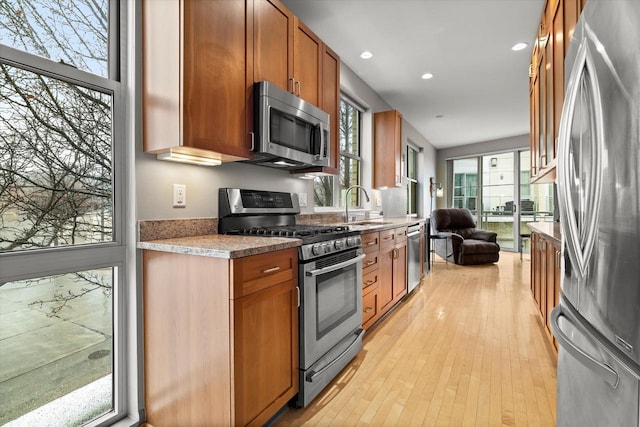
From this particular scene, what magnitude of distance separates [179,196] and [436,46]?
9.73ft

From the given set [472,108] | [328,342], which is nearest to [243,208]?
[328,342]

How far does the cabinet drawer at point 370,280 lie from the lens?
2.51 metres

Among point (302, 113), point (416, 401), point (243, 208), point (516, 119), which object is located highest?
point (516, 119)

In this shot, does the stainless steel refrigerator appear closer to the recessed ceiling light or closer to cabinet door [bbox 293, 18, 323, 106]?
cabinet door [bbox 293, 18, 323, 106]

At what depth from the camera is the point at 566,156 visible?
1031 mm

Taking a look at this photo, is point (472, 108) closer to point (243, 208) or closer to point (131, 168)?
point (243, 208)

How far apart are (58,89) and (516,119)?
672 centimetres

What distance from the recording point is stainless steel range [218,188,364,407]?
1692 millimetres

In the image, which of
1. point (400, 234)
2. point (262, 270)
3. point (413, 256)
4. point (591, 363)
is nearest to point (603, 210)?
point (591, 363)

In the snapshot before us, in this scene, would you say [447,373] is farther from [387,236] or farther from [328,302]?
[387,236]

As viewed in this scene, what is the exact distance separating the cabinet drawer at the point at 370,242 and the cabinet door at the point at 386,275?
0.47 ft

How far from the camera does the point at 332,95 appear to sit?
8.85 feet

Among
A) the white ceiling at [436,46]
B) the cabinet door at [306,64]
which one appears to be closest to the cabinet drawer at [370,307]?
the cabinet door at [306,64]

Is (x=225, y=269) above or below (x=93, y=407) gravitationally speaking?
above
